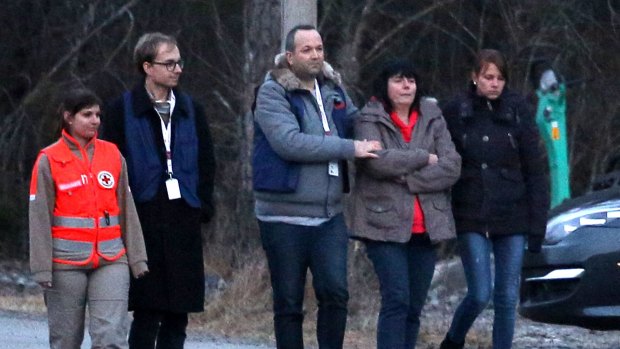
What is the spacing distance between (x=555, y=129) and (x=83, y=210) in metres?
7.39

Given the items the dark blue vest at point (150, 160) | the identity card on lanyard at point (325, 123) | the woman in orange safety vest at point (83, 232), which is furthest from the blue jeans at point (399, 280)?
the woman in orange safety vest at point (83, 232)

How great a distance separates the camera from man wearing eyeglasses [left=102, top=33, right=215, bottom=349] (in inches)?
258

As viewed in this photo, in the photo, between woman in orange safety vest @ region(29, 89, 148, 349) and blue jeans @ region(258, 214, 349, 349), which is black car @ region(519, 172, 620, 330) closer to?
blue jeans @ region(258, 214, 349, 349)

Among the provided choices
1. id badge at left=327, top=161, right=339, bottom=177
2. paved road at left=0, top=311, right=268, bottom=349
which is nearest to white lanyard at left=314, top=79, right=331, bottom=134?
id badge at left=327, top=161, right=339, bottom=177

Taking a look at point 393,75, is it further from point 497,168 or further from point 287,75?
point 497,168

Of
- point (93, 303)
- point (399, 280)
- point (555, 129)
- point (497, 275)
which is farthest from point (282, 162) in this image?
point (555, 129)

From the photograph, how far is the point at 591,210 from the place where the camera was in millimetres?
8172

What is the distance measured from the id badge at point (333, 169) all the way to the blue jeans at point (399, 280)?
41 cm

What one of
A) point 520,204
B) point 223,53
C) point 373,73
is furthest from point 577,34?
point 520,204

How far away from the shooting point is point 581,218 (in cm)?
815

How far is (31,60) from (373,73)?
5288mm

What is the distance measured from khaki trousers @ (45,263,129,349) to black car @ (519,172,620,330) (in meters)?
2.89

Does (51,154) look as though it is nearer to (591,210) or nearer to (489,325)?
(591,210)

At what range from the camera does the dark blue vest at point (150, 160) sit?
6.55 m
